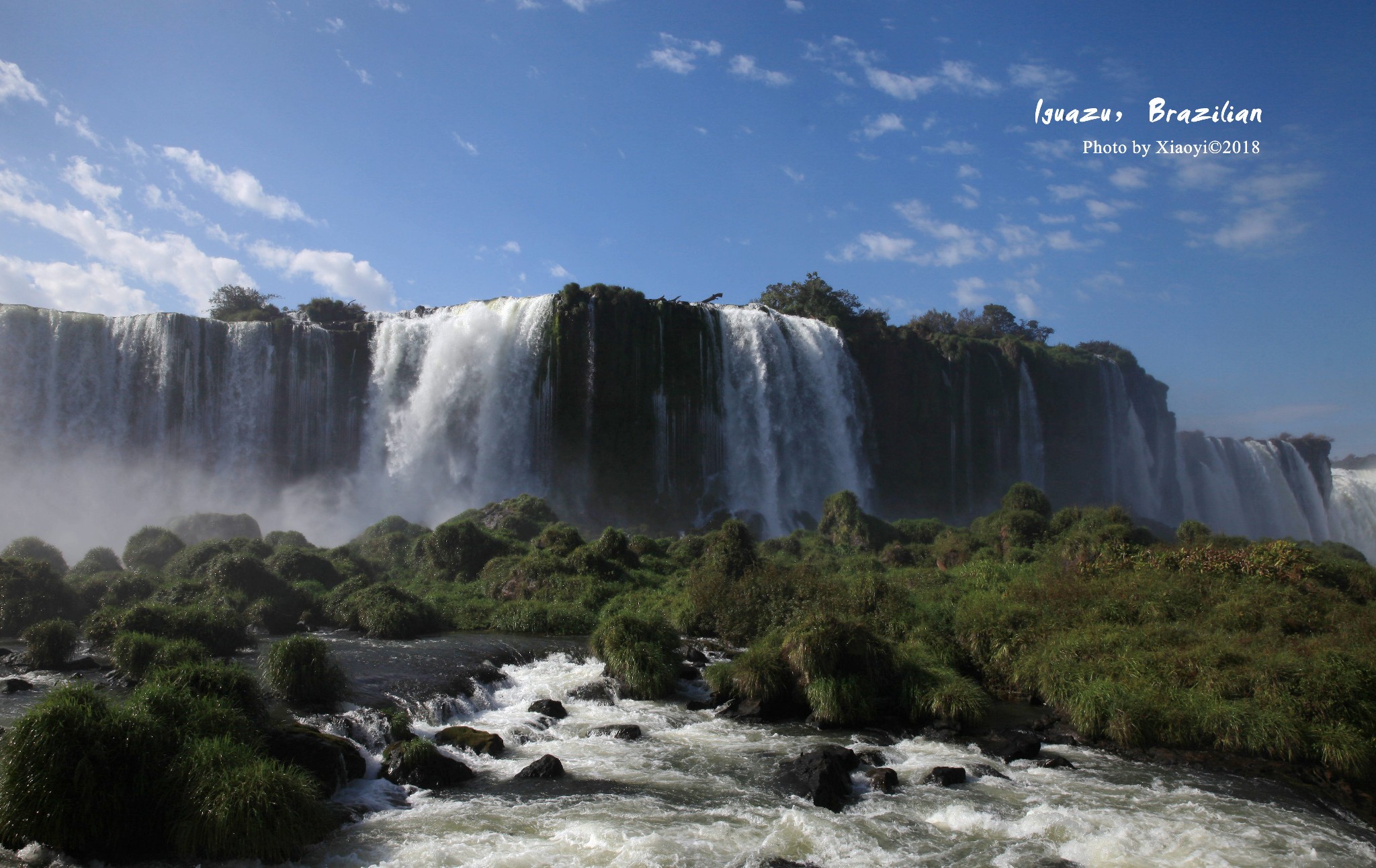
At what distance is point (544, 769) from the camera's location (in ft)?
31.3

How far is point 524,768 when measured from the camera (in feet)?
31.8

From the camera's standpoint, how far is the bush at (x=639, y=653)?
13.2m

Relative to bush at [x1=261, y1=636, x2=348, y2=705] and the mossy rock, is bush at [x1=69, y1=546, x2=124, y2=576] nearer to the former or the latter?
bush at [x1=261, y1=636, x2=348, y2=705]

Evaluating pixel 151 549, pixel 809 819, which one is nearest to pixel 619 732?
pixel 809 819

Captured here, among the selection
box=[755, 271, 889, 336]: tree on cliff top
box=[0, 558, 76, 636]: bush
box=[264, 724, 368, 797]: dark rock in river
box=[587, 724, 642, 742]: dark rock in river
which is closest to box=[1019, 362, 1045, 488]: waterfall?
box=[755, 271, 889, 336]: tree on cliff top

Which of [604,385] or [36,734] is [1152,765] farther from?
[604,385]

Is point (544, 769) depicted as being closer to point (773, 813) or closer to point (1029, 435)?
point (773, 813)

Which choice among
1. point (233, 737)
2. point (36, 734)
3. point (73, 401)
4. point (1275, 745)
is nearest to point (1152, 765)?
point (1275, 745)

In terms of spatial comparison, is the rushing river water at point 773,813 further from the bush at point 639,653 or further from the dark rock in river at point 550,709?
the bush at point 639,653

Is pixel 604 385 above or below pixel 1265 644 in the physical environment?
above

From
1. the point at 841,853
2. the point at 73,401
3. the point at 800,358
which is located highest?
the point at 800,358

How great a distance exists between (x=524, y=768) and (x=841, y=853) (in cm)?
397

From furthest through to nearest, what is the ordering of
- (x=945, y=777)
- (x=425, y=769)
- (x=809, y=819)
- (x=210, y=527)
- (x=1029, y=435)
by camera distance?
(x=1029, y=435) → (x=210, y=527) → (x=945, y=777) → (x=425, y=769) → (x=809, y=819)

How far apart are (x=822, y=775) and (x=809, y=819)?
765 mm
